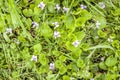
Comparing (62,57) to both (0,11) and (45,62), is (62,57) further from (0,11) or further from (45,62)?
(0,11)

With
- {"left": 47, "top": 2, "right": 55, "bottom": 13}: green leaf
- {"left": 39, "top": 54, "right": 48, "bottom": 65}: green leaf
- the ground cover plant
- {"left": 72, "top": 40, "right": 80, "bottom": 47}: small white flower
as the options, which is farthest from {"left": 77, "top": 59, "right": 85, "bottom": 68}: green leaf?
{"left": 47, "top": 2, "right": 55, "bottom": 13}: green leaf

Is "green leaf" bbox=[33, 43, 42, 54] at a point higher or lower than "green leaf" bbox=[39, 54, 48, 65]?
higher

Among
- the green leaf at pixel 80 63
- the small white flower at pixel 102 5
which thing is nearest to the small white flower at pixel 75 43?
the green leaf at pixel 80 63

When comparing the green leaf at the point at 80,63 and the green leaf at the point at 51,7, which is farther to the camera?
the green leaf at the point at 51,7

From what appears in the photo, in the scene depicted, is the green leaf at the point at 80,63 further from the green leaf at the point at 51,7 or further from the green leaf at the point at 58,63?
the green leaf at the point at 51,7

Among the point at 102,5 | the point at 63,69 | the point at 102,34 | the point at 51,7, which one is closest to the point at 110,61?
the point at 102,34

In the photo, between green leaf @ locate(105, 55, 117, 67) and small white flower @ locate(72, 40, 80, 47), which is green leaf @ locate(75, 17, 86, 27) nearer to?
small white flower @ locate(72, 40, 80, 47)

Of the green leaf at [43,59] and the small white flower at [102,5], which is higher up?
the small white flower at [102,5]

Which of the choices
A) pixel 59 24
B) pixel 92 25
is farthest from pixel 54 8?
pixel 92 25

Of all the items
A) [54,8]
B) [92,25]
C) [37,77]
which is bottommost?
[37,77]
